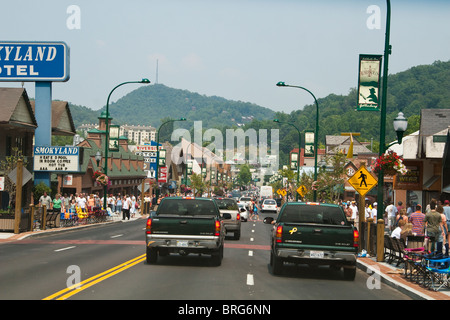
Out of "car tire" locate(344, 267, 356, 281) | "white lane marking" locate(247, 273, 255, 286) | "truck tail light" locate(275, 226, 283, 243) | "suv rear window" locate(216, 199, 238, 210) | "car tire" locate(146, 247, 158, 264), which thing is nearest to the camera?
"white lane marking" locate(247, 273, 255, 286)

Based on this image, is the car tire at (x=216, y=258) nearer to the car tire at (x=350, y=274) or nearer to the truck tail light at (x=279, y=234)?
the truck tail light at (x=279, y=234)

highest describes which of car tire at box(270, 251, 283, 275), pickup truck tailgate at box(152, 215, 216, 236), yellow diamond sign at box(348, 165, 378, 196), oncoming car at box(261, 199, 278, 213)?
yellow diamond sign at box(348, 165, 378, 196)

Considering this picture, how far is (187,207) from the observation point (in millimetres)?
19109

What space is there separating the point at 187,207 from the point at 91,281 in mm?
6013

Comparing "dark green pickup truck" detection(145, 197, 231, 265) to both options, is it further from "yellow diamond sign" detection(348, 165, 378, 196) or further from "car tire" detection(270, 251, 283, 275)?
"yellow diamond sign" detection(348, 165, 378, 196)

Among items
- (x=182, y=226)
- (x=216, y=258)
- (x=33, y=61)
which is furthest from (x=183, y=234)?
(x=33, y=61)

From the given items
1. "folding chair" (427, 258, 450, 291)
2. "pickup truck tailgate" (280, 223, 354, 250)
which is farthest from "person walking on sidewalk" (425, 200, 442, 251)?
"pickup truck tailgate" (280, 223, 354, 250)

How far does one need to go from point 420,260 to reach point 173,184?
90764mm

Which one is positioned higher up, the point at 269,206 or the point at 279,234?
the point at 279,234

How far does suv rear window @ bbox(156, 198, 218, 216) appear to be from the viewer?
738 inches

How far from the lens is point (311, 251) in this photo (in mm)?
15383

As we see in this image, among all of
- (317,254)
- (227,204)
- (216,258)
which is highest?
(317,254)

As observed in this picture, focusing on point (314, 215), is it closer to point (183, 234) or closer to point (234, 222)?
point (183, 234)
